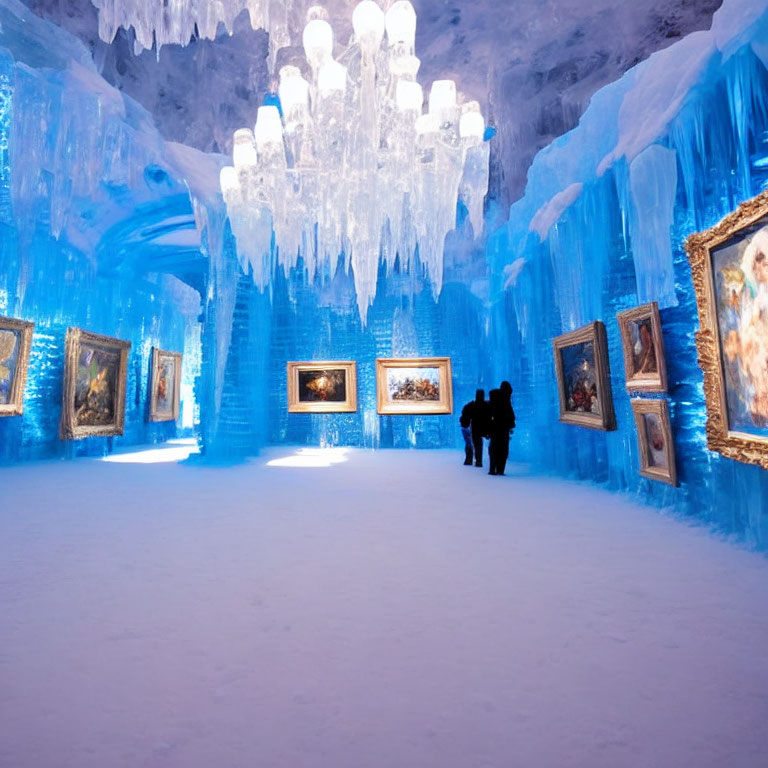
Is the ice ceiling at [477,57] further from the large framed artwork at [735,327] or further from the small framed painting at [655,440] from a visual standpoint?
the small framed painting at [655,440]

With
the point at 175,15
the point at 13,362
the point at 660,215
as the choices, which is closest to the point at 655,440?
the point at 660,215

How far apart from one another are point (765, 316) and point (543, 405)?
4972mm

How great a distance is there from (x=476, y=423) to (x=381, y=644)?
5835 mm

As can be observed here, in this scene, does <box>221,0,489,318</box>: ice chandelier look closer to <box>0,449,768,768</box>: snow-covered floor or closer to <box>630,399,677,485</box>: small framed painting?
<box>630,399,677,485</box>: small framed painting

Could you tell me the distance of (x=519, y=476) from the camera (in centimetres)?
679

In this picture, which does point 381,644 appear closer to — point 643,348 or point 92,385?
point 643,348

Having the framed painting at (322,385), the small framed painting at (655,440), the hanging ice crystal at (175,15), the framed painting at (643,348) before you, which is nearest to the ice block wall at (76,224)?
the hanging ice crystal at (175,15)

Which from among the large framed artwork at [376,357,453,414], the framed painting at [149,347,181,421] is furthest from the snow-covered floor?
the framed painting at [149,347,181,421]

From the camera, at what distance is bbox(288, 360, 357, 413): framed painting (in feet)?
36.1

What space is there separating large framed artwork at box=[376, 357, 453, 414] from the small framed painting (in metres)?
6.16

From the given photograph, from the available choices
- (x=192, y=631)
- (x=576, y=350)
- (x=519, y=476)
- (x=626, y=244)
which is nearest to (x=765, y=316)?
(x=626, y=244)

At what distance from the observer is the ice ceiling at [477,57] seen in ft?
15.6

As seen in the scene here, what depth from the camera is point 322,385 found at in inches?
434

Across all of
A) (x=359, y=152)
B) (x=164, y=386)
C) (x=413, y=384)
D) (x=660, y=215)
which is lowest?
(x=413, y=384)
